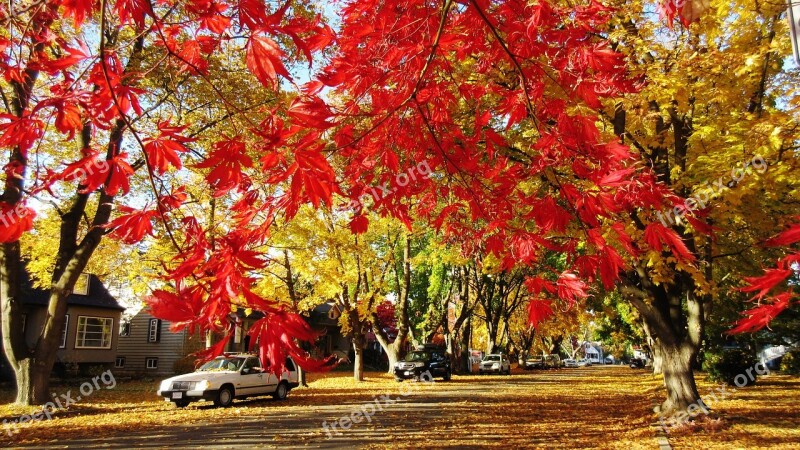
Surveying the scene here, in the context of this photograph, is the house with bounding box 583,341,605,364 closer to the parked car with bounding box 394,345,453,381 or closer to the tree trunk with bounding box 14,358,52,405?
the parked car with bounding box 394,345,453,381

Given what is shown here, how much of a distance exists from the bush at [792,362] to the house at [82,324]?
105ft

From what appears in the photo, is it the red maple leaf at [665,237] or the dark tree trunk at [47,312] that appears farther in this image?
the dark tree trunk at [47,312]

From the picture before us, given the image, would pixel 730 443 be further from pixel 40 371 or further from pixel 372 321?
pixel 372 321

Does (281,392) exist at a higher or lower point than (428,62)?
lower

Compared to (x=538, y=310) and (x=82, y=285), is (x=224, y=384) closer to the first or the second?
(x=538, y=310)

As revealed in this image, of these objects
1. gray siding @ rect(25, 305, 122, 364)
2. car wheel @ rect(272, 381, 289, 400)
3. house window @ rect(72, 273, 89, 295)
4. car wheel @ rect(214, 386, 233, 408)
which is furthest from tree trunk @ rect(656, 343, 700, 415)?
house window @ rect(72, 273, 89, 295)

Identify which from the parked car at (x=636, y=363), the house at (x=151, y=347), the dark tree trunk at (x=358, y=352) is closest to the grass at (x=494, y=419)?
the dark tree trunk at (x=358, y=352)

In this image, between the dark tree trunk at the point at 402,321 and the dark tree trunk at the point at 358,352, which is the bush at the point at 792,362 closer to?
the dark tree trunk at the point at 402,321

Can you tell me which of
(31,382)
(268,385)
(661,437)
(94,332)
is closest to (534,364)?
(94,332)

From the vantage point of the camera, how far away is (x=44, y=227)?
17703 mm

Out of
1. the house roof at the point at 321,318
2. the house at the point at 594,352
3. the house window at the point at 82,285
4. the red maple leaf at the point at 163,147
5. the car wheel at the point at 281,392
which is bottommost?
the house at the point at 594,352

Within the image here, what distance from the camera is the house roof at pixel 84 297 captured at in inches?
929

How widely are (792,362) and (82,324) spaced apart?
110 feet

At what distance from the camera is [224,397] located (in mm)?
15000
